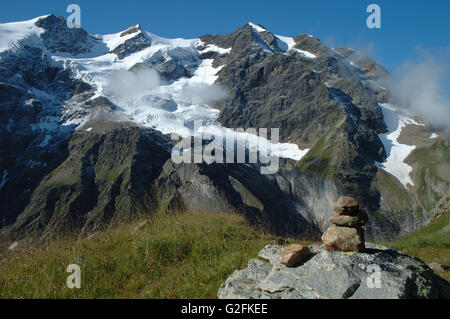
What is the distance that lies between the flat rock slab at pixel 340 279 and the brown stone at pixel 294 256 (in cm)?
12

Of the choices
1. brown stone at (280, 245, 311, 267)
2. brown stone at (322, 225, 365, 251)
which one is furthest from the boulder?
brown stone at (280, 245, 311, 267)

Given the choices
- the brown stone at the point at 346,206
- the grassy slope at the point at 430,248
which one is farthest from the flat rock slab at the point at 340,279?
the grassy slope at the point at 430,248

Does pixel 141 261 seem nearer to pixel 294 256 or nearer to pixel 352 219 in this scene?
pixel 294 256

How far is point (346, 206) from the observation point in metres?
8.18

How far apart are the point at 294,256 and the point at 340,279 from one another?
3.77 ft

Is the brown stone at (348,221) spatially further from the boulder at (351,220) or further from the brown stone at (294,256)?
the brown stone at (294,256)

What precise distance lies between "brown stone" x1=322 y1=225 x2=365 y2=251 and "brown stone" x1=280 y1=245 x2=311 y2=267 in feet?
2.34

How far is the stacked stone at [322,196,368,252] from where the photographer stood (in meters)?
7.69

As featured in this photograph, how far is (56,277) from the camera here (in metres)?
8.16

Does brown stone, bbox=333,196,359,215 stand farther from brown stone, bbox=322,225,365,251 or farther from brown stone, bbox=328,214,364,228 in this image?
brown stone, bbox=322,225,365,251

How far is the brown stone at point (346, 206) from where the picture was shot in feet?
26.7

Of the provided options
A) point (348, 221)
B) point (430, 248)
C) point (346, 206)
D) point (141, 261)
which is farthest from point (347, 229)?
point (430, 248)
